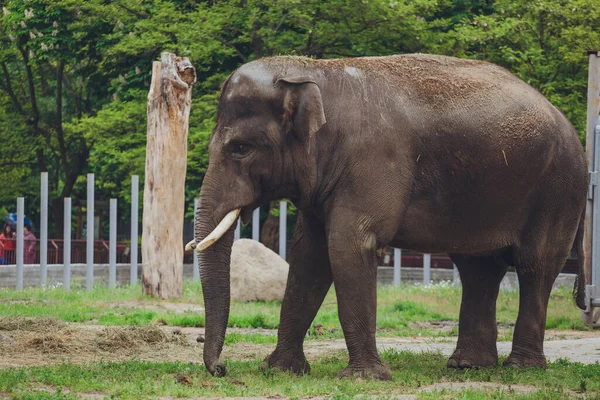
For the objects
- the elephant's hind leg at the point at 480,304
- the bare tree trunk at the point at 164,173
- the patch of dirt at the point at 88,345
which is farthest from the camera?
the bare tree trunk at the point at 164,173

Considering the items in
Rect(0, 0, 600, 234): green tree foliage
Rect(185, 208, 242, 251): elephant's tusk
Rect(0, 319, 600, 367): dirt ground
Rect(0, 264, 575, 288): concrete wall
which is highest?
Rect(0, 0, 600, 234): green tree foliage

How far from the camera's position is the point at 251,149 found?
10.9 metres

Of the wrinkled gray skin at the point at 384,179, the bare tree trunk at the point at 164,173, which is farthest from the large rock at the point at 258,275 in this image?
the wrinkled gray skin at the point at 384,179

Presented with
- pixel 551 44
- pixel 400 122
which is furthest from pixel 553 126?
pixel 551 44

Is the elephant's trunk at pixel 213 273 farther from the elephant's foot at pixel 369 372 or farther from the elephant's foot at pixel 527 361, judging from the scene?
the elephant's foot at pixel 527 361

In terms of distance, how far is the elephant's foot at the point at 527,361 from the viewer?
471 inches

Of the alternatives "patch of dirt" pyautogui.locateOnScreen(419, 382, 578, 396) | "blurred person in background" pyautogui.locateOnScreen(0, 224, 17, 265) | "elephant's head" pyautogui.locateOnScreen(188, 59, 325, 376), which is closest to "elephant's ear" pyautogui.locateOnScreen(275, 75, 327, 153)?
"elephant's head" pyautogui.locateOnScreen(188, 59, 325, 376)

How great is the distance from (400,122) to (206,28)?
19417 millimetres

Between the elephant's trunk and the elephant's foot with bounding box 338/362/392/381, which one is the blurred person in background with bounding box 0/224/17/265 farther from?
the elephant's foot with bounding box 338/362/392/381

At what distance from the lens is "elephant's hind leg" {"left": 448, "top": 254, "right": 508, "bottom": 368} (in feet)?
40.5

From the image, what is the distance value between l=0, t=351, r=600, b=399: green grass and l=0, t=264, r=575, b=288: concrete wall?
1521cm

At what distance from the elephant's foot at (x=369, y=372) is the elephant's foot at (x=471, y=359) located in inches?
59.6

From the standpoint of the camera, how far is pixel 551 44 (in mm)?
30844

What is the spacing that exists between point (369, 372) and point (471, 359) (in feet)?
5.97
